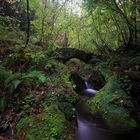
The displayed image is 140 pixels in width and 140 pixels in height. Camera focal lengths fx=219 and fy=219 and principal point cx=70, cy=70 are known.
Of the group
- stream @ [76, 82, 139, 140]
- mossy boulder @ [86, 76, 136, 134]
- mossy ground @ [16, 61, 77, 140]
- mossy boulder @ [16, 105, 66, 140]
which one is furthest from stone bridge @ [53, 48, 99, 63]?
mossy boulder @ [16, 105, 66, 140]

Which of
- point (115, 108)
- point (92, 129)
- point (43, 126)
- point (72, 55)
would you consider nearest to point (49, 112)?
point (43, 126)

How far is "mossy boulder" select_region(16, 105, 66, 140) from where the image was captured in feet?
15.5

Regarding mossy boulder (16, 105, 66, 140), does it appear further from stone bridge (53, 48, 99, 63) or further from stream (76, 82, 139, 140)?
stone bridge (53, 48, 99, 63)

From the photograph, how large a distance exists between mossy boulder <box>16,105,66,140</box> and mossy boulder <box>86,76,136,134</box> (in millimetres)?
3169

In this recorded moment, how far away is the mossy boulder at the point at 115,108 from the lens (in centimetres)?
785

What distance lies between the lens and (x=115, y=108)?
28.0ft

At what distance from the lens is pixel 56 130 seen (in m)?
4.88

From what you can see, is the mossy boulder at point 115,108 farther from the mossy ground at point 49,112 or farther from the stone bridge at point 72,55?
the stone bridge at point 72,55

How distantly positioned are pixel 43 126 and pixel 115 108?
431 cm

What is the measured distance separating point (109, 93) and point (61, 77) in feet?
8.83

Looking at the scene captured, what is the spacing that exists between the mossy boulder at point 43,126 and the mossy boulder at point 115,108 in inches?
125

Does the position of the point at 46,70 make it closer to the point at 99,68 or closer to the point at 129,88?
the point at 129,88

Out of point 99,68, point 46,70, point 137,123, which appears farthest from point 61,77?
point 99,68

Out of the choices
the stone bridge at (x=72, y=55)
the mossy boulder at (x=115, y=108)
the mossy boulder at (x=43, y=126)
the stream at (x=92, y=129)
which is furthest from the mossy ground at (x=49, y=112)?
the stone bridge at (x=72, y=55)
